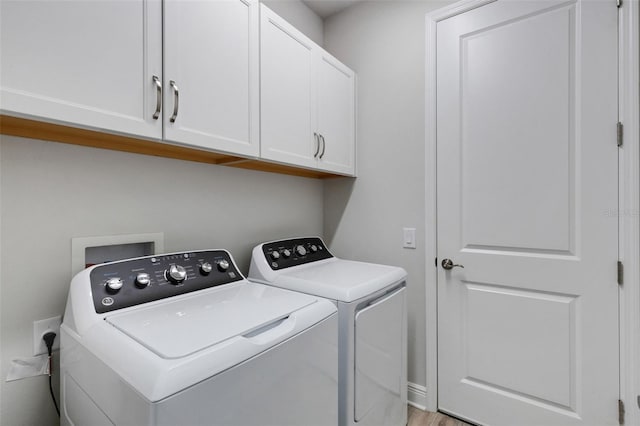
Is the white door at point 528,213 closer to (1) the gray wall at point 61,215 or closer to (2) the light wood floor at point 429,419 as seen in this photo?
(2) the light wood floor at point 429,419

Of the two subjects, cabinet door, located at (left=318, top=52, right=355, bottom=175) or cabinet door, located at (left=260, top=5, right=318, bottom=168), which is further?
cabinet door, located at (left=318, top=52, right=355, bottom=175)

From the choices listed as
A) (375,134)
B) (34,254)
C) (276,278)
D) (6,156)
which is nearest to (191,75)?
(6,156)

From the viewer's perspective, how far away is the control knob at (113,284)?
1.02 meters

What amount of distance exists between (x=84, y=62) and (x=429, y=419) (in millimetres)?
2341

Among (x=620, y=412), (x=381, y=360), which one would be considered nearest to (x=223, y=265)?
(x=381, y=360)

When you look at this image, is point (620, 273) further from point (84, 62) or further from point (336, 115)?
point (84, 62)

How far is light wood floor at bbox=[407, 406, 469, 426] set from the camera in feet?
5.88

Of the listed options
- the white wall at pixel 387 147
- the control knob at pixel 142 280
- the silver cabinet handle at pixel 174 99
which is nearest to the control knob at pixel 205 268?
the control knob at pixel 142 280

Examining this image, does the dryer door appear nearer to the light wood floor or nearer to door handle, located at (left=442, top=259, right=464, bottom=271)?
the light wood floor

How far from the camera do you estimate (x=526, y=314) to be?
5.36ft

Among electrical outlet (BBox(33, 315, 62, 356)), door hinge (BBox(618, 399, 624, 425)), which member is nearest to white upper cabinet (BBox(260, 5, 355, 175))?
electrical outlet (BBox(33, 315, 62, 356))

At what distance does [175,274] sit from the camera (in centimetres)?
120

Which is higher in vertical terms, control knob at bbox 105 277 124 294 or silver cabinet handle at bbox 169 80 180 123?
silver cabinet handle at bbox 169 80 180 123

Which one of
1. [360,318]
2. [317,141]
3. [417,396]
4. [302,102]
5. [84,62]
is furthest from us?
[417,396]
